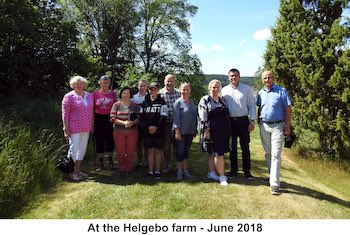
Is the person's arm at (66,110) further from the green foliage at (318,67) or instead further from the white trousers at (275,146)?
the green foliage at (318,67)

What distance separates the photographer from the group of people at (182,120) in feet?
19.1

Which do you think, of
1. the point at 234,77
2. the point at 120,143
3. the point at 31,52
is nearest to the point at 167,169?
the point at 120,143

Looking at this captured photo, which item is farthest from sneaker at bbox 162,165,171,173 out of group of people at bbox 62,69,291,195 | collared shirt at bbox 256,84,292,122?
collared shirt at bbox 256,84,292,122

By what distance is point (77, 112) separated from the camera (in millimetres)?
6082

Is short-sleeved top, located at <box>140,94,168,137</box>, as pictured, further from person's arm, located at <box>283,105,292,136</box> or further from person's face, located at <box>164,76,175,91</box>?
person's arm, located at <box>283,105,292,136</box>

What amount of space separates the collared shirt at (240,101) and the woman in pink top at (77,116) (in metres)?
2.42

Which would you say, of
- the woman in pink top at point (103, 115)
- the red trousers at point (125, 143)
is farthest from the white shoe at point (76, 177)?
the red trousers at point (125, 143)

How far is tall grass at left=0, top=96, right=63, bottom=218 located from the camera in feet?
17.3

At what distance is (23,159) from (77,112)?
46.6 inches

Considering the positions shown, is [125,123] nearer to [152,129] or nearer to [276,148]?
[152,129]

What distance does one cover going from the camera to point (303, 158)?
10336 millimetres

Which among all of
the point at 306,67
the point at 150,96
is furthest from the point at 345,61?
the point at 150,96

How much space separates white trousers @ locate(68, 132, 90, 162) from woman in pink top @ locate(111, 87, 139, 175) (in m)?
0.55
